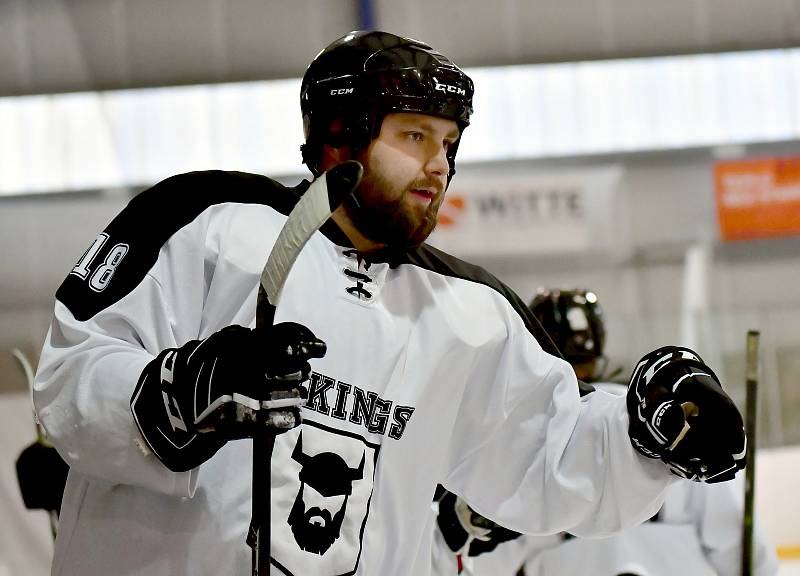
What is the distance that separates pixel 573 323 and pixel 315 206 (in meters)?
2.34

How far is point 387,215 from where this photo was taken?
174 cm

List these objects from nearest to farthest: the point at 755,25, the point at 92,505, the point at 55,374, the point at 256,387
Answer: the point at 256,387, the point at 55,374, the point at 92,505, the point at 755,25

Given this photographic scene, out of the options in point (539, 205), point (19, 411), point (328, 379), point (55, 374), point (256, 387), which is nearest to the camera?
point (256, 387)

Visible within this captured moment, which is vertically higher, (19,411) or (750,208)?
(750,208)

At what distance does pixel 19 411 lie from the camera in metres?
6.73

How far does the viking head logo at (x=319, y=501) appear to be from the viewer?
157 cm

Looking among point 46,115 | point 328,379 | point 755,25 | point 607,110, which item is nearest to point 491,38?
point 607,110

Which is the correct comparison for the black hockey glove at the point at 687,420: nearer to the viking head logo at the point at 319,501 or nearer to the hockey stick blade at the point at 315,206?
the viking head logo at the point at 319,501

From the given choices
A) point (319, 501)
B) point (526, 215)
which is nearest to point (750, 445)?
point (319, 501)

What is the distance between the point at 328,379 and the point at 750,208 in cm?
694

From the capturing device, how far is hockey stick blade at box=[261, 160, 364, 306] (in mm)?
1197

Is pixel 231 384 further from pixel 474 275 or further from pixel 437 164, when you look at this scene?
pixel 474 275

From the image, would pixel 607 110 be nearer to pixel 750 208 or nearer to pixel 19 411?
pixel 750 208

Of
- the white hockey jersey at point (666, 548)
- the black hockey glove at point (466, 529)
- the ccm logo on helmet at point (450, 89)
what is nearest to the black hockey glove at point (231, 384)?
the ccm logo on helmet at point (450, 89)
